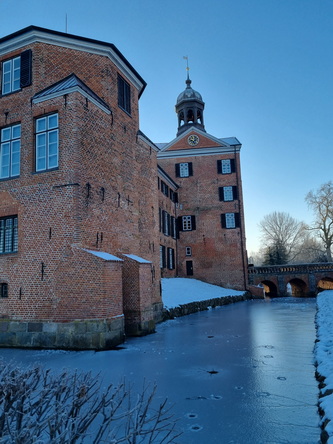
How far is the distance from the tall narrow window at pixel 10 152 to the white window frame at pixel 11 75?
1.42 metres

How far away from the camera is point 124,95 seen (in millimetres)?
13320

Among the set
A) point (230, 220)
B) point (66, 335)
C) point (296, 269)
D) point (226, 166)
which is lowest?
point (66, 335)

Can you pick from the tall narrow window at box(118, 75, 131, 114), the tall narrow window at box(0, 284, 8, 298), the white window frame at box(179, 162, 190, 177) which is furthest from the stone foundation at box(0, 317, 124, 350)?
the white window frame at box(179, 162, 190, 177)

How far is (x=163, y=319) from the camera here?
15477mm

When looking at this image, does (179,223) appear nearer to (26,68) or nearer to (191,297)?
(191,297)

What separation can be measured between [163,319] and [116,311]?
6.13 meters

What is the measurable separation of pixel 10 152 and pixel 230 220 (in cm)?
2159

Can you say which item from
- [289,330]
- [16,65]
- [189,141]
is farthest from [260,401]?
[189,141]

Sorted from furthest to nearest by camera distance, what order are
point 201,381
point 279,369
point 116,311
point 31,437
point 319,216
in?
point 319,216 → point 116,311 → point 279,369 → point 201,381 → point 31,437

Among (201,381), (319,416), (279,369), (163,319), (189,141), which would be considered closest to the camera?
(319,416)

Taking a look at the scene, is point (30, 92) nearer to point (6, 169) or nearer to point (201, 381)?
point (6, 169)

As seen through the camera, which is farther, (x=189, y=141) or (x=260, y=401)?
(x=189, y=141)

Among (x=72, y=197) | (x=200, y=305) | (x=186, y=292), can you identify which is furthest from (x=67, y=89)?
(x=186, y=292)

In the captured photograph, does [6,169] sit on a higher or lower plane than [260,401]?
higher
